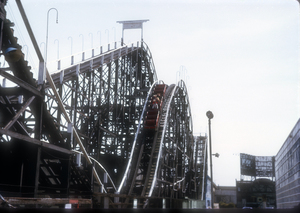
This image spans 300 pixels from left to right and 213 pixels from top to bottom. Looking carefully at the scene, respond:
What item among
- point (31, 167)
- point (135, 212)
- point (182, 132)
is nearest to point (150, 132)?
point (182, 132)

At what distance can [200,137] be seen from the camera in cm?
5678

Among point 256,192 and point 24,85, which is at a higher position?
point 24,85

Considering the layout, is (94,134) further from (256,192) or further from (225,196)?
(225,196)

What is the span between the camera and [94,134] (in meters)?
26.9

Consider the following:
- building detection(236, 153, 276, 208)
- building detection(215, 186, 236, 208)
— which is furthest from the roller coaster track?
building detection(215, 186, 236, 208)

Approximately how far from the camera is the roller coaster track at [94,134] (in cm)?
1492

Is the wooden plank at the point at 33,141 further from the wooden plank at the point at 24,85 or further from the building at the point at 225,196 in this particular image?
the building at the point at 225,196

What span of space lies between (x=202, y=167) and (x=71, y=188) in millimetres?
32419

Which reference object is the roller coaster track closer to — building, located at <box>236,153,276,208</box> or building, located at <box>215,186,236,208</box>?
building, located at <box>236,153,276,208</box>

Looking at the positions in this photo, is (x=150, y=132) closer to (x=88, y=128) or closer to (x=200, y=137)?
(x=88, y=128)

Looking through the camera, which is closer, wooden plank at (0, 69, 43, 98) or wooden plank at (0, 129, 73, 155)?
wooden plank at (0, 129, 73, 155)

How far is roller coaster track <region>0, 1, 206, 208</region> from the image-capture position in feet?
49.0

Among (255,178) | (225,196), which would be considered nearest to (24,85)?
(255,178)

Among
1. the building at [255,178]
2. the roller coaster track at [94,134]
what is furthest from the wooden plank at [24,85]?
the building at [255,178]
